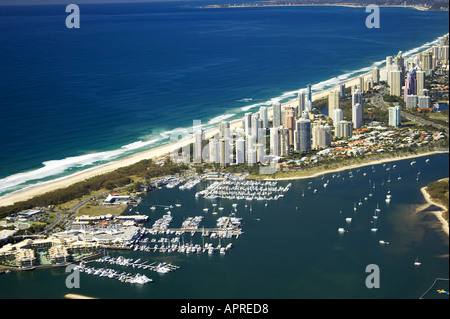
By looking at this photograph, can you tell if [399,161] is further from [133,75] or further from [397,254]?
[133,75]

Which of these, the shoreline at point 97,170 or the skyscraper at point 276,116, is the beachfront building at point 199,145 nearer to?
the shoreline at point 97,170

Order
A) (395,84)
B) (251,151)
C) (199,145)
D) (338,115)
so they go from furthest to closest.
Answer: (395,84) < (338,115) < (199,145) < (251,151)

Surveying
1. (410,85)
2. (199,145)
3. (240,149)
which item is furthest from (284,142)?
(410,85)
